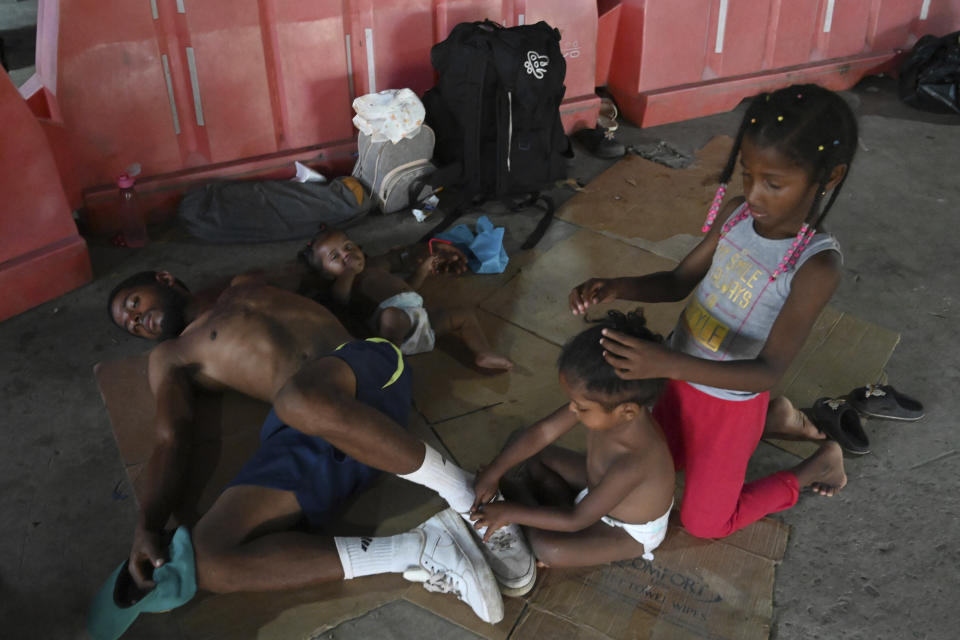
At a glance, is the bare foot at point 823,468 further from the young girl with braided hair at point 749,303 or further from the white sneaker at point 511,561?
the white sneaker at point 511,561

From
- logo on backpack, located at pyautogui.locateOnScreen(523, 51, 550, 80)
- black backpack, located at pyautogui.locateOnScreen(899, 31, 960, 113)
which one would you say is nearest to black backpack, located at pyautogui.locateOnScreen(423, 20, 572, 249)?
logo on backpack, located at pyautogui.locateOnScreen(523, 51, 550, 80)

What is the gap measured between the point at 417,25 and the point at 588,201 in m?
1.32

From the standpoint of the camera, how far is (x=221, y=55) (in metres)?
3.97

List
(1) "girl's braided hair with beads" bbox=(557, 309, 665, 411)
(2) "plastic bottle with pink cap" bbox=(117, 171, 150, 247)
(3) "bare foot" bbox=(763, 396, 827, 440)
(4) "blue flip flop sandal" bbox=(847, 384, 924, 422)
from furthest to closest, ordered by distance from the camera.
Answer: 1. (2) "plastic bottle with pink cap" bbox=(117, 171, 150, 247)
2. (4) "blue flip flop sandal" bbox=(847, 384, 924, 422)
3. (3) "bare foot" bbox=(763, 396, 827, 440)
4. (1) "girl's braided hair with beads" bbox=(557, 309, 665, 411)

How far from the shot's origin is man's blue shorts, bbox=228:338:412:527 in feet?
7.70

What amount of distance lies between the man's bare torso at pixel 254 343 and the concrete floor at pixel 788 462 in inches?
16.5

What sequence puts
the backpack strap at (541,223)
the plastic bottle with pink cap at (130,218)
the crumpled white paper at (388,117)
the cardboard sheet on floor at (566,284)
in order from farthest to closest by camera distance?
the crumpled white paper at (388,117) → the backpack strap at (541,223) → the plastic bottle with pink cap at (130,218) → the cardboard sheet on floor at (566,284)

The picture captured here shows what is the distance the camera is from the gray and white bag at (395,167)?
13.6 feet

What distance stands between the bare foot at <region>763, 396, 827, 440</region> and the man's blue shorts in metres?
1.23

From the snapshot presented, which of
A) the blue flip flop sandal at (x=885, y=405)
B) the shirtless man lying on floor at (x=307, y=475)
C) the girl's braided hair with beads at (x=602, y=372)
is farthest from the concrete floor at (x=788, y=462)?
the girl's braided hair with beads at (x=602, y=372)

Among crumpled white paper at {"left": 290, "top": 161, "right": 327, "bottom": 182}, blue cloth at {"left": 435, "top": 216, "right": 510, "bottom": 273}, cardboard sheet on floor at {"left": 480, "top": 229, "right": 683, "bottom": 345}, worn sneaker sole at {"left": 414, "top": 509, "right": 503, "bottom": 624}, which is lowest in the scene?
cardboard sheet on floor at {"left": 480, "top": 229, "right": 683, "bottom": 345}

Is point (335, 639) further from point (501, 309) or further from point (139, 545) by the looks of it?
point (501, 309)

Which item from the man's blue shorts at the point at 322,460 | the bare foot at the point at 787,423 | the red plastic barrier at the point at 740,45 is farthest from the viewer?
the red plastic barrier at the point at 740,45

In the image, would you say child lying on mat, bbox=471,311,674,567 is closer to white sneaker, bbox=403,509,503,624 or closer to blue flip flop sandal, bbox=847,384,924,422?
white sneaker, bbox=403,509,503,624
